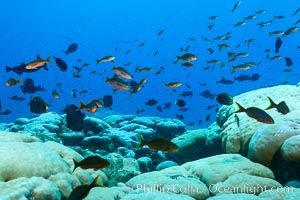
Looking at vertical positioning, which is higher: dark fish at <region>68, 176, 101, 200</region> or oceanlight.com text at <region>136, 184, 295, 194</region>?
dark fish at <region>68, 176, 101, 200</region>

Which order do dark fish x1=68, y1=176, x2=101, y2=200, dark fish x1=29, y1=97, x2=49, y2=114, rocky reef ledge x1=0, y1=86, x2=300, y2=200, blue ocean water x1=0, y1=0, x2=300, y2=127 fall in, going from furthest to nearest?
1. blue ocean water x1=0, y1=0, x2=300, y2=127
2. dark fish x1=29, y1=97, x2=49, y2=114
3. rocky reef ledge x1=0, y1=86, x2=300, y2=200
4. dark fish x1=68, y1=176, x2=101, y2=200

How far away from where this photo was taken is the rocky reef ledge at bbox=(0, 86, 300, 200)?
215 inches

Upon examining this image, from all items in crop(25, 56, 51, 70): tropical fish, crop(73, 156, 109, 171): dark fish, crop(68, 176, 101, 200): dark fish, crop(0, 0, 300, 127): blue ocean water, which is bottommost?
crop(68, 176, 101, 200): dark fish

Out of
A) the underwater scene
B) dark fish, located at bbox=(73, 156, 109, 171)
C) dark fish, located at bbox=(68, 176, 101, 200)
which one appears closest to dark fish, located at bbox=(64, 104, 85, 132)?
the underwater scene

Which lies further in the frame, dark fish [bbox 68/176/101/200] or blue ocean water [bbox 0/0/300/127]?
blue ocean water [bbox 0/0/300/127]

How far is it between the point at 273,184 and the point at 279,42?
6.80 metres

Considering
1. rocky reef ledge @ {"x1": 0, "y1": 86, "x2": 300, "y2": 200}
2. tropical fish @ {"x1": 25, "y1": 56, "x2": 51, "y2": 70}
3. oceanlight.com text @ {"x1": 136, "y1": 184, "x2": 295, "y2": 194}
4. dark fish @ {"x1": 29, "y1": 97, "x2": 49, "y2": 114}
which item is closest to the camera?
rocky reef ledge @ {"x1": 0, "y1": 86, "x2": 300, "y2": 200}

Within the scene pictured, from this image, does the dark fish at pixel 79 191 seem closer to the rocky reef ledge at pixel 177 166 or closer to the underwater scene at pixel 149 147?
the underwater scene at pixel 149 147

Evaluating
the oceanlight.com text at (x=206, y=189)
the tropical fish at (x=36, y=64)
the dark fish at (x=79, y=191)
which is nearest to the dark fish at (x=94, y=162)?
the dark fish at (x=79, y=191)

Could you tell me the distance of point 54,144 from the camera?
7.34m

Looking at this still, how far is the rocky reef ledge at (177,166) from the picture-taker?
5.46m

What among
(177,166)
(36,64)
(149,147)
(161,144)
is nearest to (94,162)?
(149,147)

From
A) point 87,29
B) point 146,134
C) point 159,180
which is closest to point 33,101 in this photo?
point 159,180

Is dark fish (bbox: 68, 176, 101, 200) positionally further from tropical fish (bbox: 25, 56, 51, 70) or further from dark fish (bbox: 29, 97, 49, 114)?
tropical fish (bbox: 25, 56, 51, 70)
